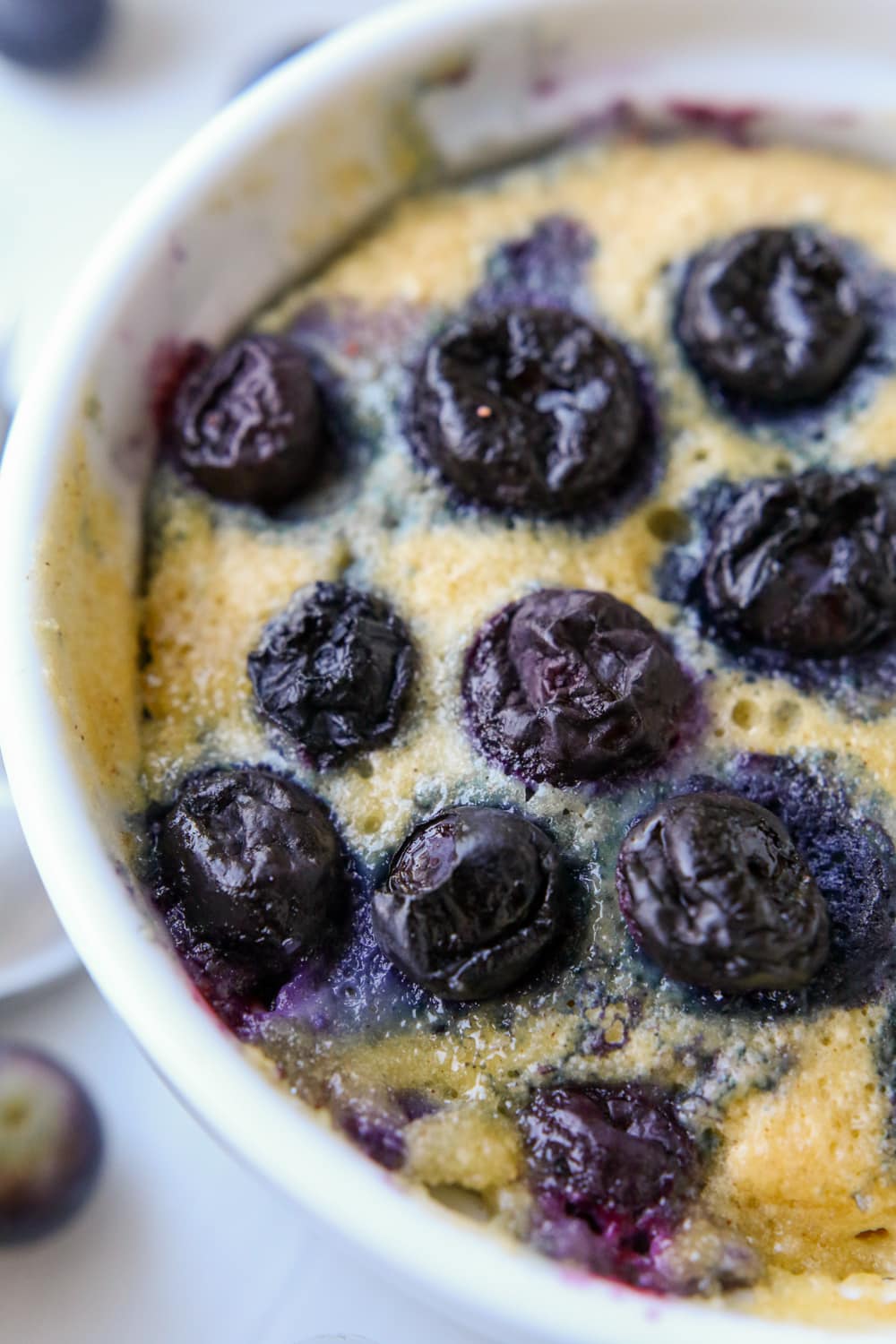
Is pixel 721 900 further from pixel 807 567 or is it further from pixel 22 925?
pixel 22 925

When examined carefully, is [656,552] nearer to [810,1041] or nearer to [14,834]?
[810,1041]

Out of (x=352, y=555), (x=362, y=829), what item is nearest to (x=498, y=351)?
(x=352, y=555)

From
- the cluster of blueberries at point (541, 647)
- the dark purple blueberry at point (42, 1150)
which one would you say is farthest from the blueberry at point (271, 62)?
the dark purple blueberry at point (42, 1150)

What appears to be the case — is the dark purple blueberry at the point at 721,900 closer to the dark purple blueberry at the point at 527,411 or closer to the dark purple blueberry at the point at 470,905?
the dark purple blueberry at the point at 470,905

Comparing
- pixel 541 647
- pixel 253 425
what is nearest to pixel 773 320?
pixel 541 647

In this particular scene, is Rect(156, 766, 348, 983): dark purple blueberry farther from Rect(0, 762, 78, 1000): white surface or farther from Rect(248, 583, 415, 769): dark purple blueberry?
Rect(0, 762, 78, 1000): white surface

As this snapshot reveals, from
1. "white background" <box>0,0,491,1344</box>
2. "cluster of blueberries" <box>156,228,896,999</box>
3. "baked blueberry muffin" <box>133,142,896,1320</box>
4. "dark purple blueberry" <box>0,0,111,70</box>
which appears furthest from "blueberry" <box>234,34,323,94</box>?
"cluster of blueberries" <box>156,228,896,999</box>
